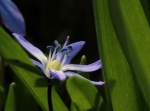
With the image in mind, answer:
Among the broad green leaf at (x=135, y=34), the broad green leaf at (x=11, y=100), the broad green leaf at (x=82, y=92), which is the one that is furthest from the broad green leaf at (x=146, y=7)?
the broad green leaf at (x=11, y=100)

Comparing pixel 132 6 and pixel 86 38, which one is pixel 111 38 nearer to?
pixel 132 6

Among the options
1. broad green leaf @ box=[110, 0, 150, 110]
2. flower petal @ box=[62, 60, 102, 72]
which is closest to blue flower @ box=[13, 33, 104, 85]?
flower petal @ box=[62, 60, 102, 72]

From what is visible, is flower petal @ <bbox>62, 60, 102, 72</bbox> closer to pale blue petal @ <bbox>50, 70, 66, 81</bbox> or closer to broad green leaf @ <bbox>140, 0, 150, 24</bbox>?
pale blue petal @ <bbox>50, 70, 66, 81</bbox>

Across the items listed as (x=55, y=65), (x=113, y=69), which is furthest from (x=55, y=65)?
(x=113, y=69)

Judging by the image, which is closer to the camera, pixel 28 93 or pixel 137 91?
pixel 137 91

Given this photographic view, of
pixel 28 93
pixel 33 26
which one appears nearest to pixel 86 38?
pixel 33 26

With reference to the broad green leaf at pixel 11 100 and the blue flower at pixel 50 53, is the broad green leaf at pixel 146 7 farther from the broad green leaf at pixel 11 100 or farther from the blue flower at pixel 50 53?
the broad green leaf at pixel 11 100
